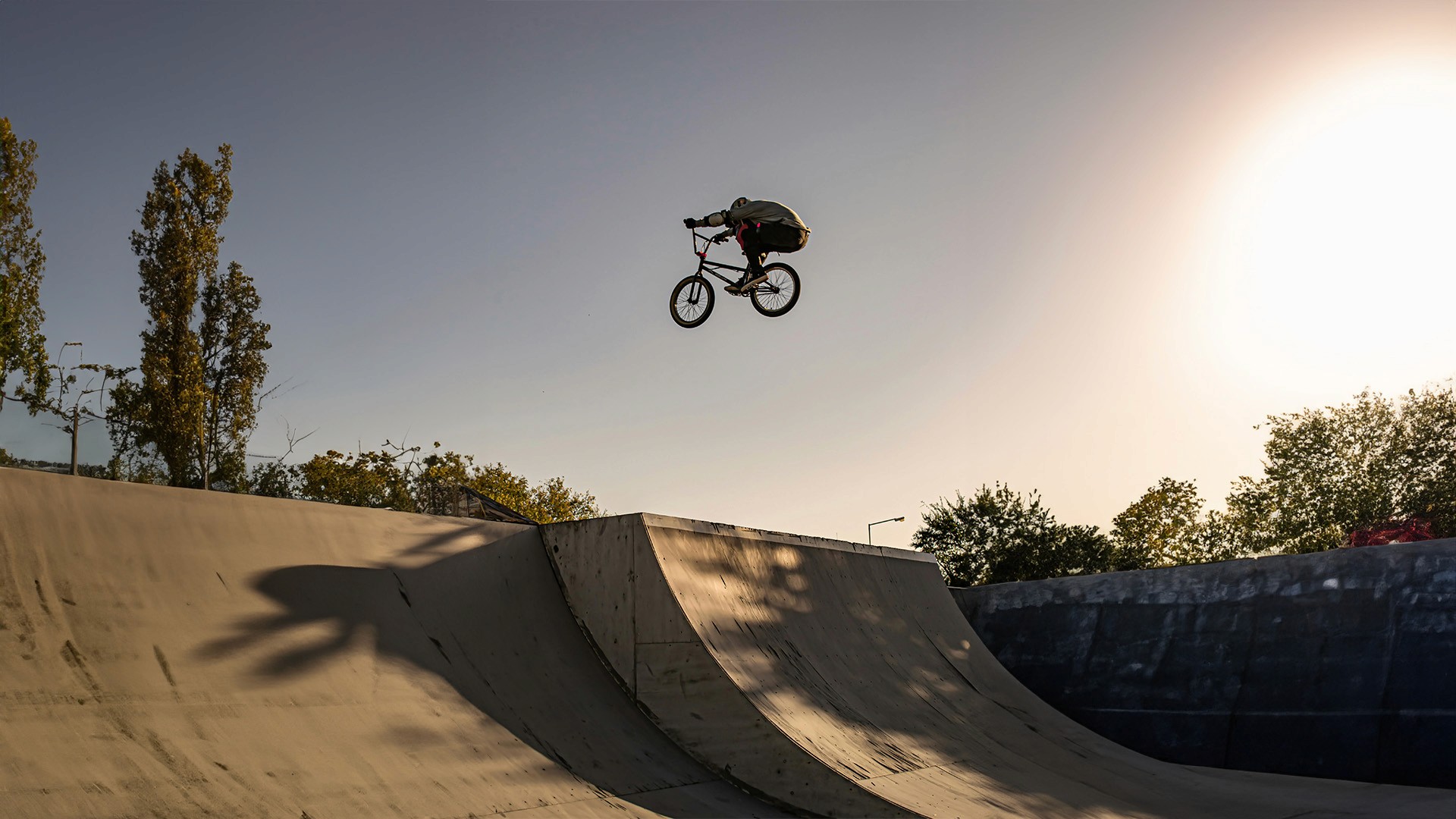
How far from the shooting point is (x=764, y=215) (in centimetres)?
939

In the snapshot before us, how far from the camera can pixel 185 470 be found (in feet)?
79.1

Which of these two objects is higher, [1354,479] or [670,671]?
[1354,479]

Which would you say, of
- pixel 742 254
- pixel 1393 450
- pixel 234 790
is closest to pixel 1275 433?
pixel 1393 450

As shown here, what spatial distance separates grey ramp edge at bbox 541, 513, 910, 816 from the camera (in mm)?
6336

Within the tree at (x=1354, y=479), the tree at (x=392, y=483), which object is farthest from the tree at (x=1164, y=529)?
the tree at (x=392, y=483)

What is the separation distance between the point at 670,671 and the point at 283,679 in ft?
9.73

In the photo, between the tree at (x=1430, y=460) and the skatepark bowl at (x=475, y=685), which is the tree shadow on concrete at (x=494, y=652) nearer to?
the skatepark bowl at (x=475, y=685)

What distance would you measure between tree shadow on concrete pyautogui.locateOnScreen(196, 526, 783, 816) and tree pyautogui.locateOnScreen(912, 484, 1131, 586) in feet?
90.0

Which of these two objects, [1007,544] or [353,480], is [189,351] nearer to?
[353,480]

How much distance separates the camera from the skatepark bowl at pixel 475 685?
443cm

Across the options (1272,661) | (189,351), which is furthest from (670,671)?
(189,351)

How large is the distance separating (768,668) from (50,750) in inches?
198

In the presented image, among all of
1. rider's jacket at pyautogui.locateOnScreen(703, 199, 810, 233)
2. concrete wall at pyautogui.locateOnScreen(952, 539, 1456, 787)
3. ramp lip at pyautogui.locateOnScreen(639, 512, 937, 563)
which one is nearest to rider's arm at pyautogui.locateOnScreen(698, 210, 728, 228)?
rider's jacket at pyautogui.locateOnScreen(703, 199, 810, 233)

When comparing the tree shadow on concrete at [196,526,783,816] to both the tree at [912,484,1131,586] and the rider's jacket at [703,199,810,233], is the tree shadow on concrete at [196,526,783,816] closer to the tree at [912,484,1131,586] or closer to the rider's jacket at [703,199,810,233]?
the rider's jacket at [703,199,810,233]
